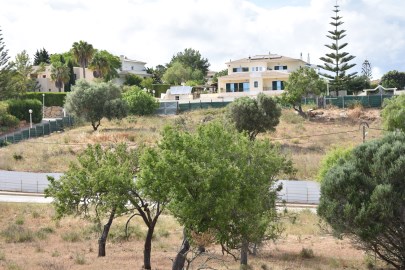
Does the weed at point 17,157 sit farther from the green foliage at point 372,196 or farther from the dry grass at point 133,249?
the green foliage at point 372,196

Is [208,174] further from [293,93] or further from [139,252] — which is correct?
[293,93]

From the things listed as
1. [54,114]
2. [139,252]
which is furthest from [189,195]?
[54,114]

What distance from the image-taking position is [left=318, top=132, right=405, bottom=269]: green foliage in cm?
1886

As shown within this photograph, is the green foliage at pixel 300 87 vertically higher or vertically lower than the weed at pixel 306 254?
higher

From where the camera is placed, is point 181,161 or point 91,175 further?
point 91,175

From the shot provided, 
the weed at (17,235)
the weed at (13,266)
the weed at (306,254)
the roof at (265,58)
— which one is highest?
the roof at (265,58)

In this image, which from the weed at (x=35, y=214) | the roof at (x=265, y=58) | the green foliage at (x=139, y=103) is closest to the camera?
the weed at (x=35, y=214)

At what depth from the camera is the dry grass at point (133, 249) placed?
71.6 feet

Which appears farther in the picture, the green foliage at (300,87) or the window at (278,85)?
the window at (278,85)

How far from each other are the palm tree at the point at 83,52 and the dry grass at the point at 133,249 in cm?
5643

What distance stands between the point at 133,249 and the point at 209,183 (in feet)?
34.9

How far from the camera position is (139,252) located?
25188 millimetres

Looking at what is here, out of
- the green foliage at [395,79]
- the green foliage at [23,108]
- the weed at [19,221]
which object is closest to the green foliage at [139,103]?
the green foliage at [23,108]

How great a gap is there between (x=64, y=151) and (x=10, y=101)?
69.7 feet
